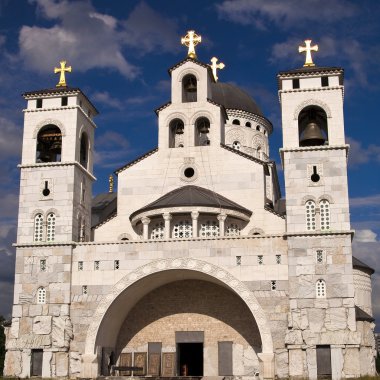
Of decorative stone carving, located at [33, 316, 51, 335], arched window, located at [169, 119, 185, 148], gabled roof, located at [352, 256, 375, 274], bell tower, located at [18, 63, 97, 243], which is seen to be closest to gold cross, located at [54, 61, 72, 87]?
bell tower, located at [18, 63, 97, 243]

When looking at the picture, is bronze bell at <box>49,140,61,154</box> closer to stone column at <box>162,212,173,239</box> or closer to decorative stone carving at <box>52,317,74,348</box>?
stone column at <box>162,212,173,239</box>

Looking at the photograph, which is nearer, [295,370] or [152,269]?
[295,370]

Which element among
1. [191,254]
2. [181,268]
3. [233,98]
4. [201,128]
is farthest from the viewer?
[233,98]

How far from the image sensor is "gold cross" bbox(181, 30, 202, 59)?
37.7m

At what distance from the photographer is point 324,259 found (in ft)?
95.5

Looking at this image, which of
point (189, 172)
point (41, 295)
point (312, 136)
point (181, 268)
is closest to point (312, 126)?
point (312, 136)

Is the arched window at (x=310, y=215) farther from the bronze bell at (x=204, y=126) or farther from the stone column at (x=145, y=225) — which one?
the bronze bell at (x=204, y=126)

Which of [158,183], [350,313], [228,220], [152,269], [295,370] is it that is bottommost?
[295,370]

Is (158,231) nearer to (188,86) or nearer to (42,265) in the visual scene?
(42,265)

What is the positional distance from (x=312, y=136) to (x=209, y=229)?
6771 millimetres

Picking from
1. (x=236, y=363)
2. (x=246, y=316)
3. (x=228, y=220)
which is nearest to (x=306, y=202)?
(x=228, y=220)

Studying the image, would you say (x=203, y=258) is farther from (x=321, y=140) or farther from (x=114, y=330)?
(x=321, y=140)

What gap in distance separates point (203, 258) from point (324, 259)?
5546 millimetres

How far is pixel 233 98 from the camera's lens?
50.2 meters
